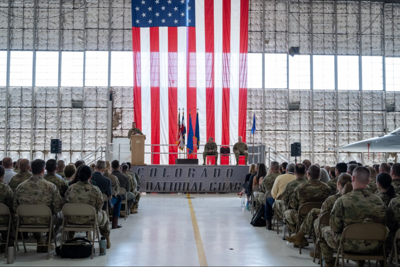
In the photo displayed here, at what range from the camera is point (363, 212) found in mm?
4137

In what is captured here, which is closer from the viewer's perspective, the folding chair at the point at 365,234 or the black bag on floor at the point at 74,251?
the folding chair at the point at 365,234

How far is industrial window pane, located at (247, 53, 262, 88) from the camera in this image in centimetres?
1980

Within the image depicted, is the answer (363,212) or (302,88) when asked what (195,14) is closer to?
(302,88)

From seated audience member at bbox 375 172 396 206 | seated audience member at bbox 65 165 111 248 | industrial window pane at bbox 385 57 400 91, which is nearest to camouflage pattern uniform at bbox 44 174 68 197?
seated audience member at bbox 65 165 111 248

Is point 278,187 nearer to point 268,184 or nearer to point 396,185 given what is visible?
point 268,184

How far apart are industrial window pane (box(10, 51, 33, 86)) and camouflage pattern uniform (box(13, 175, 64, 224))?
51.9 feet

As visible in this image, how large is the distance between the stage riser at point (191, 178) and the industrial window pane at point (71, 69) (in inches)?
320

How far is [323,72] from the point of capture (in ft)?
→ 66.4

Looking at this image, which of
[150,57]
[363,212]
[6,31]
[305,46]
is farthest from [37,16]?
[363,212]

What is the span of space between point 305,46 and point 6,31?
49.1 ft

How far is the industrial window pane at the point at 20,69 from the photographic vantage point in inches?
768

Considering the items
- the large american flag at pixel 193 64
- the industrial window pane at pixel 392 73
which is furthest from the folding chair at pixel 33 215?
the industrial window pane at pixel 392 73

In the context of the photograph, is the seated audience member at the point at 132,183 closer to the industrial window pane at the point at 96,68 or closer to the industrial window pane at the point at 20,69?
the industrial window pane at the point at 96,68

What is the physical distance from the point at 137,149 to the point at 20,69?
9.61 m
